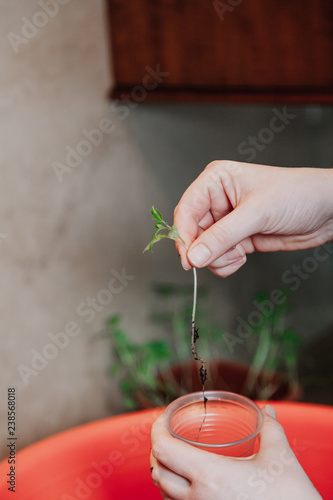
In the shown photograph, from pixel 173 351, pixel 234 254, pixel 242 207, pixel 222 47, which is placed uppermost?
pixel 222 47

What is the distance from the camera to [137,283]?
1.84 m

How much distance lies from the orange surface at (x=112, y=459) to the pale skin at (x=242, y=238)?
0.09 metres

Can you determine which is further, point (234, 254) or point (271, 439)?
point (234, 254)

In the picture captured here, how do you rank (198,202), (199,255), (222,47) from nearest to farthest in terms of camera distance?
(199,255)
(198,202)
(222,47)

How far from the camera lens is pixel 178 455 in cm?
57

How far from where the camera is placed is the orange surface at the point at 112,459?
2.14 feet

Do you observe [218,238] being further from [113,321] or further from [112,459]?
[113,321]

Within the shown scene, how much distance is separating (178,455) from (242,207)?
42 centimetres

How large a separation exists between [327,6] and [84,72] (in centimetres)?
88

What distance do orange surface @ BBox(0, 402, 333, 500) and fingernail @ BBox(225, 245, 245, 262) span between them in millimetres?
306

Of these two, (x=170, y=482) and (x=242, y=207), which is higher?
(x=242, y=207)

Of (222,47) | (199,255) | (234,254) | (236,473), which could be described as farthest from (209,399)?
(222,47)

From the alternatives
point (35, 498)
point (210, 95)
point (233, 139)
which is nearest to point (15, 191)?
point (210, 95)

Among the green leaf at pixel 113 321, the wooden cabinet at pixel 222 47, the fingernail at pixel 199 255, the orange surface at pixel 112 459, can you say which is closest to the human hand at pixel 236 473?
the orange surface at pixel 112 459
